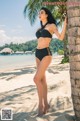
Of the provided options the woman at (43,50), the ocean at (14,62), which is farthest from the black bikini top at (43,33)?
the ocean at (14,62)

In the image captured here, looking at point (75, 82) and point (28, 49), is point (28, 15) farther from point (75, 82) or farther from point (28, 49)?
point (28, 49)

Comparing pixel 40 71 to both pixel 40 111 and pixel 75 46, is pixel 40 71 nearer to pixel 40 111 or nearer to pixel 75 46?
pixel 40 111

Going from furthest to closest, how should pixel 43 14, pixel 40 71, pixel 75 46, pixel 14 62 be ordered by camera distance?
pixel 14 62
pixel 43 14
pixel 40 71
pixel 75 46

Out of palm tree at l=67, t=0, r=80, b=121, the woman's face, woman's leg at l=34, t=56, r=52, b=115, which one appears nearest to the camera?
palm tree at l=67, t=0, r=80, b=121

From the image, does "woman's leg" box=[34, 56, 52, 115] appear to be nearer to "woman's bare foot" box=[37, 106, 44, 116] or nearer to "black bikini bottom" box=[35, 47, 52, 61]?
"black bikini bottom" box=[35, 47, 52, 61]

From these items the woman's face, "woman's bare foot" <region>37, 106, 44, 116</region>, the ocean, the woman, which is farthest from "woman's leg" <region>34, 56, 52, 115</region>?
the ocean

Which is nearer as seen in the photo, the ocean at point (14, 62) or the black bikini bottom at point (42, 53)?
the black bikini bottom at point (42, 53)

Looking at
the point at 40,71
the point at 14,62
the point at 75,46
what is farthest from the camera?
the point at 14,62

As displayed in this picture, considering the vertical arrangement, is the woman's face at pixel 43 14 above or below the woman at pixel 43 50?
above

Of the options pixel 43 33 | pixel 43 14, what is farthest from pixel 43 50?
pixel 43 14

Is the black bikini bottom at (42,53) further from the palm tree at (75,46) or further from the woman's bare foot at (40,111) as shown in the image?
the woman's bare foot at (40,111)

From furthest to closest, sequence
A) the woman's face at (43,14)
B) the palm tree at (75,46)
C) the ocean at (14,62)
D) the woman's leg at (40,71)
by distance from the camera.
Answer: the ocean at (14,62), the woman's face at (43,14), the woman's leg at (40,71), the palm tree at (75,46)

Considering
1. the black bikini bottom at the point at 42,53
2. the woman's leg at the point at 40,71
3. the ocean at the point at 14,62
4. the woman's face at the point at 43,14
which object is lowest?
the ocean at the point at 14,62

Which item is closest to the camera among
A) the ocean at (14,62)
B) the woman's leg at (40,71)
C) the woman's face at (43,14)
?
the woman's leg at (40,71)
